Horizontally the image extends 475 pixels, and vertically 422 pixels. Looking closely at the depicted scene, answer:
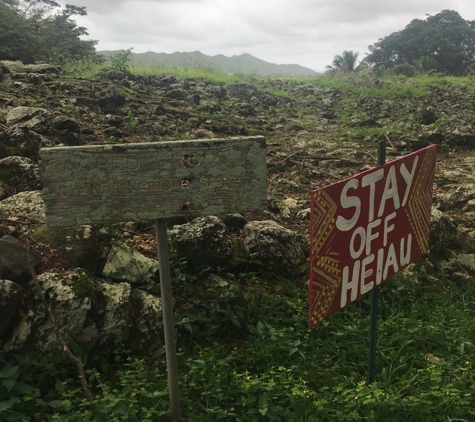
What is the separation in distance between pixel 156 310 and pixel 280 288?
1218 millimetres

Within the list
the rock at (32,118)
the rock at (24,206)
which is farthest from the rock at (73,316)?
the rock at (32,118)

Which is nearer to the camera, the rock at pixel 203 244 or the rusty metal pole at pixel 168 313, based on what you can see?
the rusty metal pole at pixel 168 313

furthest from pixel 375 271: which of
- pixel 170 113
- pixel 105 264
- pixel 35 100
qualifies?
pixel 170 113

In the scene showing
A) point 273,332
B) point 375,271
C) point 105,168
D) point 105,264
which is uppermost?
point 105,168

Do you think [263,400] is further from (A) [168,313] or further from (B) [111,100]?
(B) [111,100]

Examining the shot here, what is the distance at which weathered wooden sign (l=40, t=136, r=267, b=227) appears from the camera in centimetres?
191

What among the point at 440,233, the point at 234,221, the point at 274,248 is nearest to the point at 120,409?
the point at 274,248

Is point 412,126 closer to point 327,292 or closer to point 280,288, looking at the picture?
point 280,288

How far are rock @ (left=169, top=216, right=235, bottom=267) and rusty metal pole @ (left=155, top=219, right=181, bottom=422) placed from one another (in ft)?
4.01

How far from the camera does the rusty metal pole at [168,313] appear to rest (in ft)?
6.94

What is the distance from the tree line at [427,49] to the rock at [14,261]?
26.3 m

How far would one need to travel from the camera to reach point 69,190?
1.93 meters

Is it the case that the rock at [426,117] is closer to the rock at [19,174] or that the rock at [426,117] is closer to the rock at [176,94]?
the rock at [176,94]

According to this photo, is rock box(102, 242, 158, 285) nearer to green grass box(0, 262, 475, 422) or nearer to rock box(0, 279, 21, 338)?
green grass box(0, 262, 475, 422)
